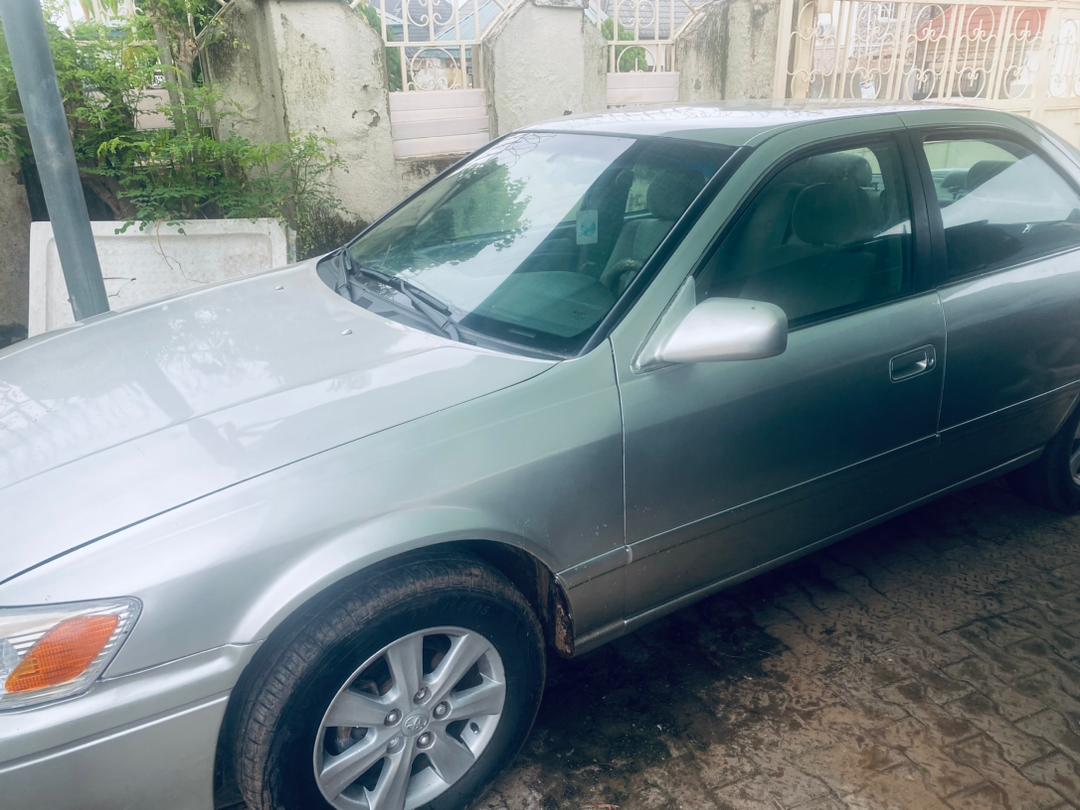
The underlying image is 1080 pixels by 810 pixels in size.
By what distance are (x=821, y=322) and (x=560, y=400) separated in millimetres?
915

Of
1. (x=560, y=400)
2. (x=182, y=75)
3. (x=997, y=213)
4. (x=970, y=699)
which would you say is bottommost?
(x=970, y=699)

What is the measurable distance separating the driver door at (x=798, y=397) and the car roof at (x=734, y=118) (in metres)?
0.14

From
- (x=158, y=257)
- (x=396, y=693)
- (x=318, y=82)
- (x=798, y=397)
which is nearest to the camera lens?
(x=396, y=693)

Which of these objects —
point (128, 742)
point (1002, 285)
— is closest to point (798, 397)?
point (1002, 285)

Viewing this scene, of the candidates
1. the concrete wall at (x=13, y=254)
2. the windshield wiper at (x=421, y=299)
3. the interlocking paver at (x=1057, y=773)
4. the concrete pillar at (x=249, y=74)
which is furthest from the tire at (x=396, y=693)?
the concrete wall at (x=13, y=254)

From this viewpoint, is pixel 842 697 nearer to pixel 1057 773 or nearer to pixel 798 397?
pixel 1057 773

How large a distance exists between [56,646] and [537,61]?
5.38 m

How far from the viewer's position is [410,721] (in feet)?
6.45

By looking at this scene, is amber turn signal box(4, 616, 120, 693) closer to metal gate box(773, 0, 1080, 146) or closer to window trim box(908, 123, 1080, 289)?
window trim box(908, 123, 1080, 289)

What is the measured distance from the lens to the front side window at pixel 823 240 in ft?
7.82

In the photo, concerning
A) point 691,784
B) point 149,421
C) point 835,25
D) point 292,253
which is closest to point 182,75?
point 292,253

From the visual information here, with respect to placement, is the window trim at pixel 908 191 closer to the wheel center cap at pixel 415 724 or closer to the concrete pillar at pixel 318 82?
the wheel center cap at pixel 415 724

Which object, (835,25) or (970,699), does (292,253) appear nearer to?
(970,699)

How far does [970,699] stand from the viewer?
252 centimetres
